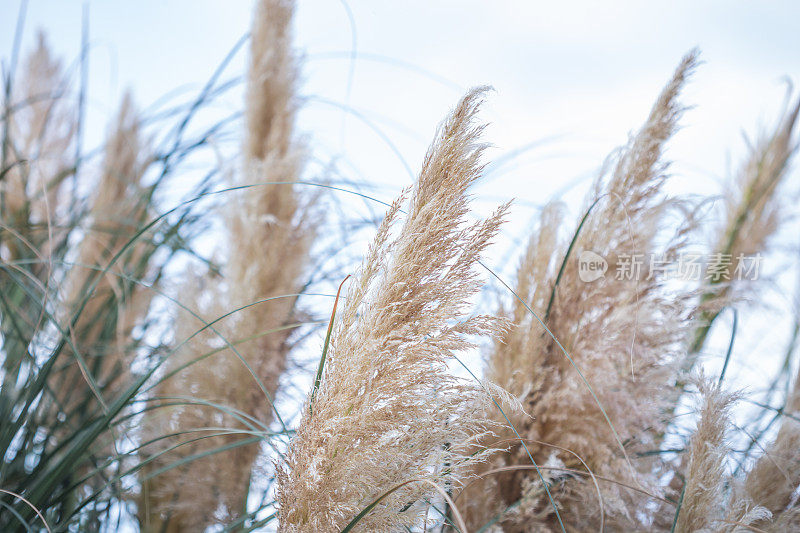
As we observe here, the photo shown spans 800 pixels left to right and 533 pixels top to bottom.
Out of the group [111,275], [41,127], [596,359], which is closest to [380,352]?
[596,359]

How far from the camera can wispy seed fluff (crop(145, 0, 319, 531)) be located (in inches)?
55.6

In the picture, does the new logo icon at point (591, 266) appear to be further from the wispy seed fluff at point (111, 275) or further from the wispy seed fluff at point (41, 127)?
the wispy seed fluff at point (41, 127)

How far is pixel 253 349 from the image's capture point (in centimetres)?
144

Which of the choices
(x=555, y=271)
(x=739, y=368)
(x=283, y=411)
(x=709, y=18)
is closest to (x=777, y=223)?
(x=739, y=368)

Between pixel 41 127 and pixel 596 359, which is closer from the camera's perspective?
pixel 596 359

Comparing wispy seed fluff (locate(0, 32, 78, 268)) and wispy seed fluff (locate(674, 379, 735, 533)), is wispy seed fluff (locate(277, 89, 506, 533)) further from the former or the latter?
wispy seed fluff (locate(0, 32, 78, 268))

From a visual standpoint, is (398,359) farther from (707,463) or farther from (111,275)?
Result: (111,275)

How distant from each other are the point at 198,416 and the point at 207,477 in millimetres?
148

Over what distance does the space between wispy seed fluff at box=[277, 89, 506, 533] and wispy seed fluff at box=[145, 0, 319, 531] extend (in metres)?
0.62

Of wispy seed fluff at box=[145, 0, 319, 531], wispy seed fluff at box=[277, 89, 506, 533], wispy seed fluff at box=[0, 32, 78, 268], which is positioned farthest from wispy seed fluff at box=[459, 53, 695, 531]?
wispy seed fluff at box=[0, 32, 78, 268]

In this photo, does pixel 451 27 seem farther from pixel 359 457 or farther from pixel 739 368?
pixel 359 457

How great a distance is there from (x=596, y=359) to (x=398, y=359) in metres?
0.50

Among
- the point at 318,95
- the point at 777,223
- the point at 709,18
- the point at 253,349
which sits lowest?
the point at 253,349

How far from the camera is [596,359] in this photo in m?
1.11
